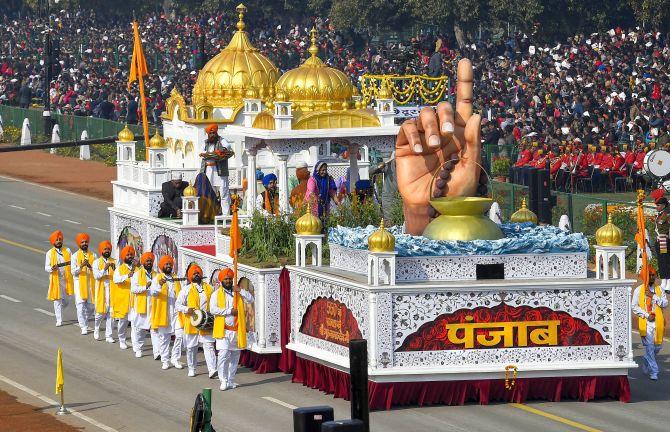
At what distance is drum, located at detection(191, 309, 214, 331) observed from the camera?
33219mm

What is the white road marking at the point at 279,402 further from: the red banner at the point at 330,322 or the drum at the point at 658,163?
the drum at the point at 658,163

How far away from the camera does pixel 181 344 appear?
35000mm

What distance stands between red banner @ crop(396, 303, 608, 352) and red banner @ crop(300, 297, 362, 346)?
1.00m

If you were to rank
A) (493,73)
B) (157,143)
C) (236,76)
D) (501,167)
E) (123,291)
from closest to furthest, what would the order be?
(123,291)
(157,143)
(236,76)
(501,167)
(493,73)

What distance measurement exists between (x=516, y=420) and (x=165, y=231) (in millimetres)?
10185

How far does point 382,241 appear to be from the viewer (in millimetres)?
30828

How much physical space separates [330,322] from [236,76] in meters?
10.2

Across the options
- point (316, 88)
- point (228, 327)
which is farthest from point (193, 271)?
point (316, 88)

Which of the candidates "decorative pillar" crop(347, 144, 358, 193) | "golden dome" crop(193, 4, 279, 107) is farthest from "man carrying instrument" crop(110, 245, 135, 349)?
"golden dome" crop(193, 4, 279, 107)

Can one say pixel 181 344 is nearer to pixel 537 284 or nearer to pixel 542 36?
pixel 537 284

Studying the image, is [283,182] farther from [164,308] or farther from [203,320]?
[203,320]

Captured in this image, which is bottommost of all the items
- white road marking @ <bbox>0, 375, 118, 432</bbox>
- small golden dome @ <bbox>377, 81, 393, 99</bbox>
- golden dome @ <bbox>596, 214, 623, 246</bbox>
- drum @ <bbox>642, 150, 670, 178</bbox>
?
white road marking @ <bbox>0, 375, 118, 432</bbox>

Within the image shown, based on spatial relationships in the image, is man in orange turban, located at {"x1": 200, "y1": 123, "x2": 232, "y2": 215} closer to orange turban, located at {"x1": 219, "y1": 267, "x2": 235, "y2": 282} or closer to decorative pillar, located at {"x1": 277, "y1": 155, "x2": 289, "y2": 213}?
decorative pillar, located at {"x1": 277, "y1": 155, "x2": 289, "y2": 213}

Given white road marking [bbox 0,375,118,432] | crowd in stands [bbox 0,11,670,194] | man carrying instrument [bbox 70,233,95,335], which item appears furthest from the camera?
→ crowd in stands [bbox 0,11,670,194]
